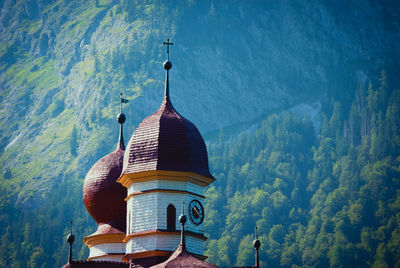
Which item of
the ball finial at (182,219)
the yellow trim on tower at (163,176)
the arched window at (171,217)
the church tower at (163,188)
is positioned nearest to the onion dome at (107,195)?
the church tower at (163,188)

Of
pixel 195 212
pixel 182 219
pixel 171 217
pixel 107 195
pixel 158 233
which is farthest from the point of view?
pixel 107 195

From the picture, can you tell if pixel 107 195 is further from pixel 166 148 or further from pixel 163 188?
pixel 163 188

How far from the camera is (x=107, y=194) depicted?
6034 centimetres

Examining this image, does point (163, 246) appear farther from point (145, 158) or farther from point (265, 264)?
point (265, 264)

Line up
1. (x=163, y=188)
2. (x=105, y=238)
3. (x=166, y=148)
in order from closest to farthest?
(x=163, y=188) → (x=166, y=148) → (x=105, y=238)

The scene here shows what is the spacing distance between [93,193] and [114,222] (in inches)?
88.1

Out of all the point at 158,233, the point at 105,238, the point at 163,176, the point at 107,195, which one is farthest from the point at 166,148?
the point at 105,238

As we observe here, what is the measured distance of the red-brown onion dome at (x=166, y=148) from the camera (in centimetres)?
5309

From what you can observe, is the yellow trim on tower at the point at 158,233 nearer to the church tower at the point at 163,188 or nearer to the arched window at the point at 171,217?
the church tower at the point at 163,188

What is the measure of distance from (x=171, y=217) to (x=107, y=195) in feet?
28.6

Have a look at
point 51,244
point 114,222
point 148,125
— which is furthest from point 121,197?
point 51,244

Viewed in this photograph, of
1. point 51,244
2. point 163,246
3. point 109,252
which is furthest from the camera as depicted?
point 51,244

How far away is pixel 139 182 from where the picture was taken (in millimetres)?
53344

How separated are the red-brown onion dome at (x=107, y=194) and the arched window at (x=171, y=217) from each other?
7.39 metres
